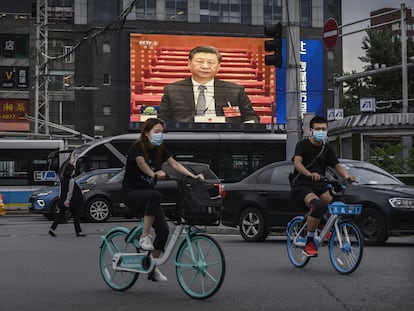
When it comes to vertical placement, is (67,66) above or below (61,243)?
above

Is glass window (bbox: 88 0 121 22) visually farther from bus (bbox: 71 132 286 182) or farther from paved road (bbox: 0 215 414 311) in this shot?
paved road (bbox: 0 215 414 311)

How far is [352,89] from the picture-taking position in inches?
2724

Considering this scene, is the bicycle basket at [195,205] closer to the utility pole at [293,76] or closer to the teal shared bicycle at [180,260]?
the teal shared bicycle at [180,260]

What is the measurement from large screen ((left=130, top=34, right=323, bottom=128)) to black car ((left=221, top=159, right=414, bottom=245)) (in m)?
48.2

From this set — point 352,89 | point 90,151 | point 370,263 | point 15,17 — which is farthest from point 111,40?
point 370,263

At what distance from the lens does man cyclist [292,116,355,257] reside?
32.4 ft

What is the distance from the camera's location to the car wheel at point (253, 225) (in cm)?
1458

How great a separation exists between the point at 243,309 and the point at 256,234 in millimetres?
7420

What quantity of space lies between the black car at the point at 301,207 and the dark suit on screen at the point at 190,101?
48.2 metres

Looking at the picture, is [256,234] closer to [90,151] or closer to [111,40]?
[90,151]

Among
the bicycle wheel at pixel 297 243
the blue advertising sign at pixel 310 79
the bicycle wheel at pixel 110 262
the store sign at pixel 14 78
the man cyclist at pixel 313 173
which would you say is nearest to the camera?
the bicycle wheel at pixel 110 262

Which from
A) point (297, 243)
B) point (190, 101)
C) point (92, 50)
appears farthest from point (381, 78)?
point (297, 243)

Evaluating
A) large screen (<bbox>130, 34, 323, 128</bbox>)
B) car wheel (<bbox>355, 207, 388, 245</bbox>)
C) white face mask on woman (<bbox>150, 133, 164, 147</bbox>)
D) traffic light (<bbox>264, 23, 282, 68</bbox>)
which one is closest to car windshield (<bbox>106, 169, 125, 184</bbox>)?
traffic light (<bbox>264, 23, 282, 68</bbox>)

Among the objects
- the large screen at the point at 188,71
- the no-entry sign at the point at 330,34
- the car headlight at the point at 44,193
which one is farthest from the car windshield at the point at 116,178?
the large screen at the point at 188,71
